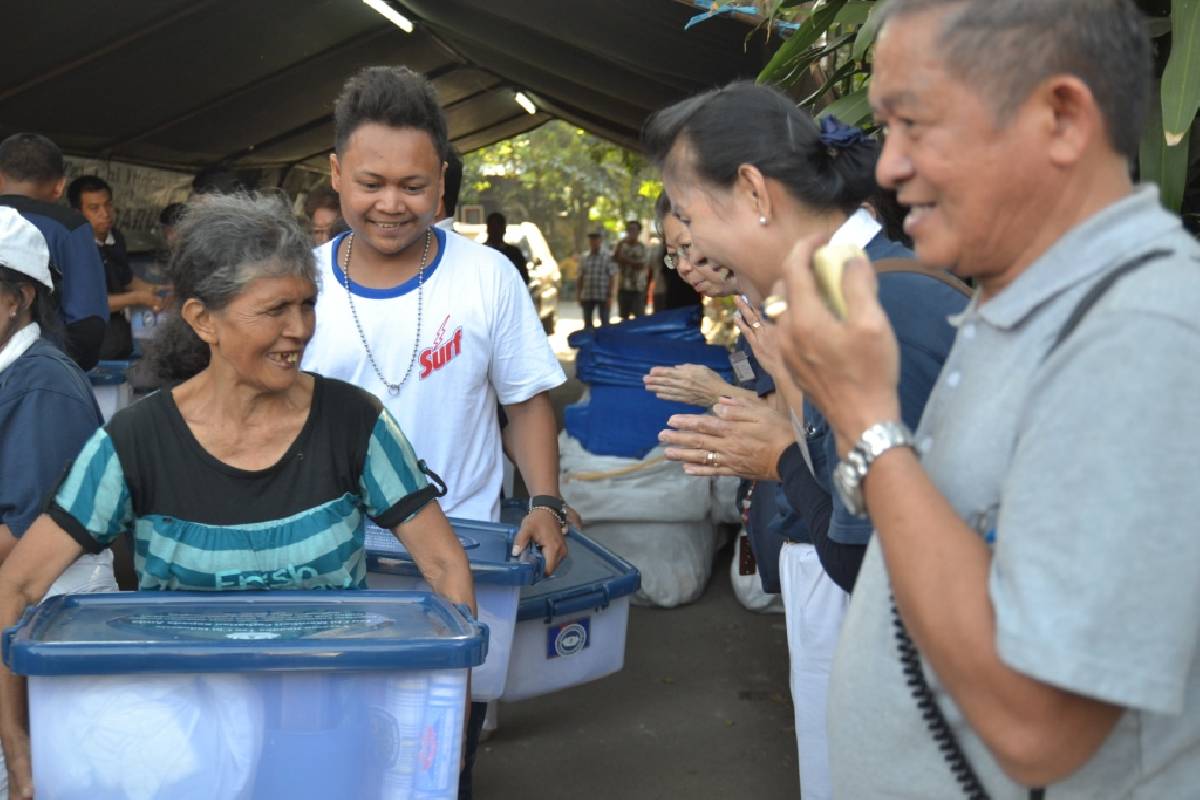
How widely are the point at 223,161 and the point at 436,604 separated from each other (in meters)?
10.9

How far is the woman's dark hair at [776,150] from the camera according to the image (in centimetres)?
212

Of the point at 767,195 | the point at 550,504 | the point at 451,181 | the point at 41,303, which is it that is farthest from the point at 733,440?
the point at 451,181

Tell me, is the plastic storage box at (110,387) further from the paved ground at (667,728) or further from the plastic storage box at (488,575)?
Answer: the plastic storage box at (488,575)

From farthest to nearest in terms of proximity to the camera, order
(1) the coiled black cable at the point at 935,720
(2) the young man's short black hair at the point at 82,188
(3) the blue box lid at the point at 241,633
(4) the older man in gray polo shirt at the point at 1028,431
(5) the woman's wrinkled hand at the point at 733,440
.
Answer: (2) the young man's short black hair at the point at 82,188
(5) the woman's wrinkled hand at the point at 733,440
(3) the blue box lid at the point at 241,633
(1) the coiled black cable at the point at 935,720
(4) the older man in gray polo shirt at the point at 1028,431

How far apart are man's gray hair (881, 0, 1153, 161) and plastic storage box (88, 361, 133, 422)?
5.17 meters

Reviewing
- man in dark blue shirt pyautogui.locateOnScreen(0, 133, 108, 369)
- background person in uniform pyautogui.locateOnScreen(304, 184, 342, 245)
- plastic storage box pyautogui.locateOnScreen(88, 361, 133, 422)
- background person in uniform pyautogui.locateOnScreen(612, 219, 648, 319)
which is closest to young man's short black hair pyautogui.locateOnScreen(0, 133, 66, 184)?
man in dark blue shirt pyautogui.locateOnScreen(0, 133, 108, 369)

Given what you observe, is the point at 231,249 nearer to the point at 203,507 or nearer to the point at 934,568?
the point at 203,507

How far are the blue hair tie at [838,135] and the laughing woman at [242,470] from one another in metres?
0.98

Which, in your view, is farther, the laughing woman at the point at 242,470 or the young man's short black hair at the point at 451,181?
the young man's short black hair at the point at 451,181

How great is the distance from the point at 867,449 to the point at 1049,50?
15.8 inches

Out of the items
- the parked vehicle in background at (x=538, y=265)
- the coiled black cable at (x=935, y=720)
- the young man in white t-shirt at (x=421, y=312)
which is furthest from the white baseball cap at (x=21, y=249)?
the parked vehicle in background at (x=538, y=265)

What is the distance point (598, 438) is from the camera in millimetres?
6344

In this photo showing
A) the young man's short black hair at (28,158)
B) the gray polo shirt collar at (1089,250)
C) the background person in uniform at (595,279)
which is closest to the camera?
the gray polo shirt collar at (1089,250)

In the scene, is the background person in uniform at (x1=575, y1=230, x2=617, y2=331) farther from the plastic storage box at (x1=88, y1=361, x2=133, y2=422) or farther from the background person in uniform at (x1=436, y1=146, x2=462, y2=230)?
the background person in uniform at (x1=436, y1=146, x2=462, y2=230)
